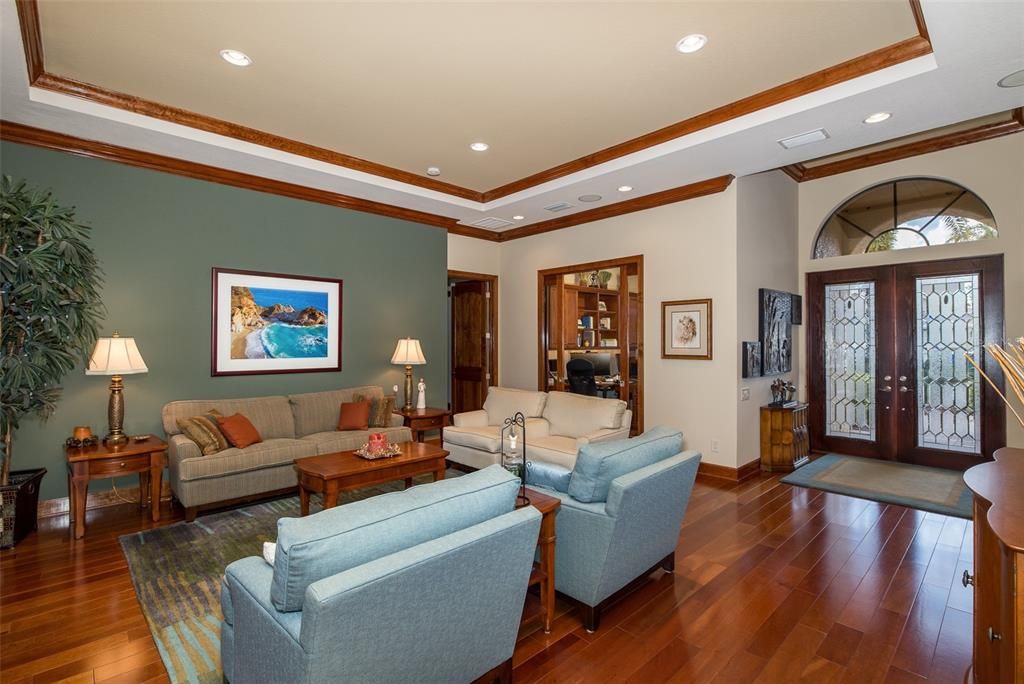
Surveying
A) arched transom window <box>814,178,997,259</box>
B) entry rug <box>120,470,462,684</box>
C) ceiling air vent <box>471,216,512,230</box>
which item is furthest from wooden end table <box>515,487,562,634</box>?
arched transom window <box>814,178,997,259</box>

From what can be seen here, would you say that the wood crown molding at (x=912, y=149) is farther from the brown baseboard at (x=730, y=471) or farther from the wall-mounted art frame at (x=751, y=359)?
the brown baseboard at (x=730, y=471)

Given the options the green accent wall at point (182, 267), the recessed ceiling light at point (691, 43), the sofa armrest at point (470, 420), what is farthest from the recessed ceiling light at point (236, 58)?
the sofa armrest at point (470, 420)

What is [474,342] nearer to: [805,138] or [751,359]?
[751,359]

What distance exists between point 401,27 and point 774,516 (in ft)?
14.3

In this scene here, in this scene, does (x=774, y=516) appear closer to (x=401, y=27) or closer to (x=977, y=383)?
(x=977, y=383)

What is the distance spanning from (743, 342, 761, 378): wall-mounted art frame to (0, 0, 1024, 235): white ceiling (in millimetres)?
1727

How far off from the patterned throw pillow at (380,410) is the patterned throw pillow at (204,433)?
142cm

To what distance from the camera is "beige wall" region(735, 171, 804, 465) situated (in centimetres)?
505

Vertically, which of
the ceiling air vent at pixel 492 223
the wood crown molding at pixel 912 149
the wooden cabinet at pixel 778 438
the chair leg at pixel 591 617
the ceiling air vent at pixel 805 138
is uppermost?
the wood crown molding at pixel 912 149

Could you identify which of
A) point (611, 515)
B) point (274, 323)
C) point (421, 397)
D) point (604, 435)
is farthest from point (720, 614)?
point (274, 323)

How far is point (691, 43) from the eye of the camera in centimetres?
295

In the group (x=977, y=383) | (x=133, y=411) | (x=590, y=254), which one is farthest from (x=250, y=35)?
(x=977, y=383)

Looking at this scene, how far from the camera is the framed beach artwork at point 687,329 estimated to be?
16.9 feet

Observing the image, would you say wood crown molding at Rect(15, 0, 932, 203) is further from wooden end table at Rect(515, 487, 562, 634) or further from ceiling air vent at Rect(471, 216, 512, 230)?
wooden end table at Rect(515, 487, 562, 634)
